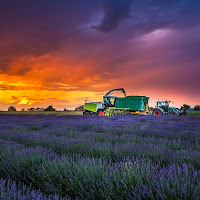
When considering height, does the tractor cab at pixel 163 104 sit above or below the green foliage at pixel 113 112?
above

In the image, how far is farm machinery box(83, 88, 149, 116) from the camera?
2269 centimetres

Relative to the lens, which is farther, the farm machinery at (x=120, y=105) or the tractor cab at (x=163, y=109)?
the farm machinery at (x=120, y=105)

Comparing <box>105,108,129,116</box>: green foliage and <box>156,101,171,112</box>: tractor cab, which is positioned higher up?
<box>156,101,171,112</box>: tractor cab

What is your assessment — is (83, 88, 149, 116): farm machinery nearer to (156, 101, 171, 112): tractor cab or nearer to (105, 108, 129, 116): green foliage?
(105, 108, 129, 116): green foliage

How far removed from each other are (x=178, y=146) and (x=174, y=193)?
287 cm

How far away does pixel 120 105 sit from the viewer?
2370 centimetres

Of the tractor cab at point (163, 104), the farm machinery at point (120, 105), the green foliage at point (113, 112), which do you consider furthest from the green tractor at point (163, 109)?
the green foliage at point (113, 112)

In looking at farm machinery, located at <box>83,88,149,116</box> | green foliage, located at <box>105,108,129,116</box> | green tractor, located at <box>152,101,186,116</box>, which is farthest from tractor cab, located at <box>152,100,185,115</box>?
green foliage, located at <box>105,108,129,116</box>

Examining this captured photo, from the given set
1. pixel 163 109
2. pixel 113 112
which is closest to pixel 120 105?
pixel 113 112

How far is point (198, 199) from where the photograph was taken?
5.26 ft

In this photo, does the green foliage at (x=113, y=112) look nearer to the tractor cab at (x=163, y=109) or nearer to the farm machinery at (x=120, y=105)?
the farm machinery at (x=120, y=105)

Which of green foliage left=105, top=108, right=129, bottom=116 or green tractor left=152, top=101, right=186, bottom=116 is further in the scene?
green foliage left=105, top=108, right=129, bottom=116

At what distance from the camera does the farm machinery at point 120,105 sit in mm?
22688

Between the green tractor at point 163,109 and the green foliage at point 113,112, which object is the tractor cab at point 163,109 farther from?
the green foliage at point 113,112
